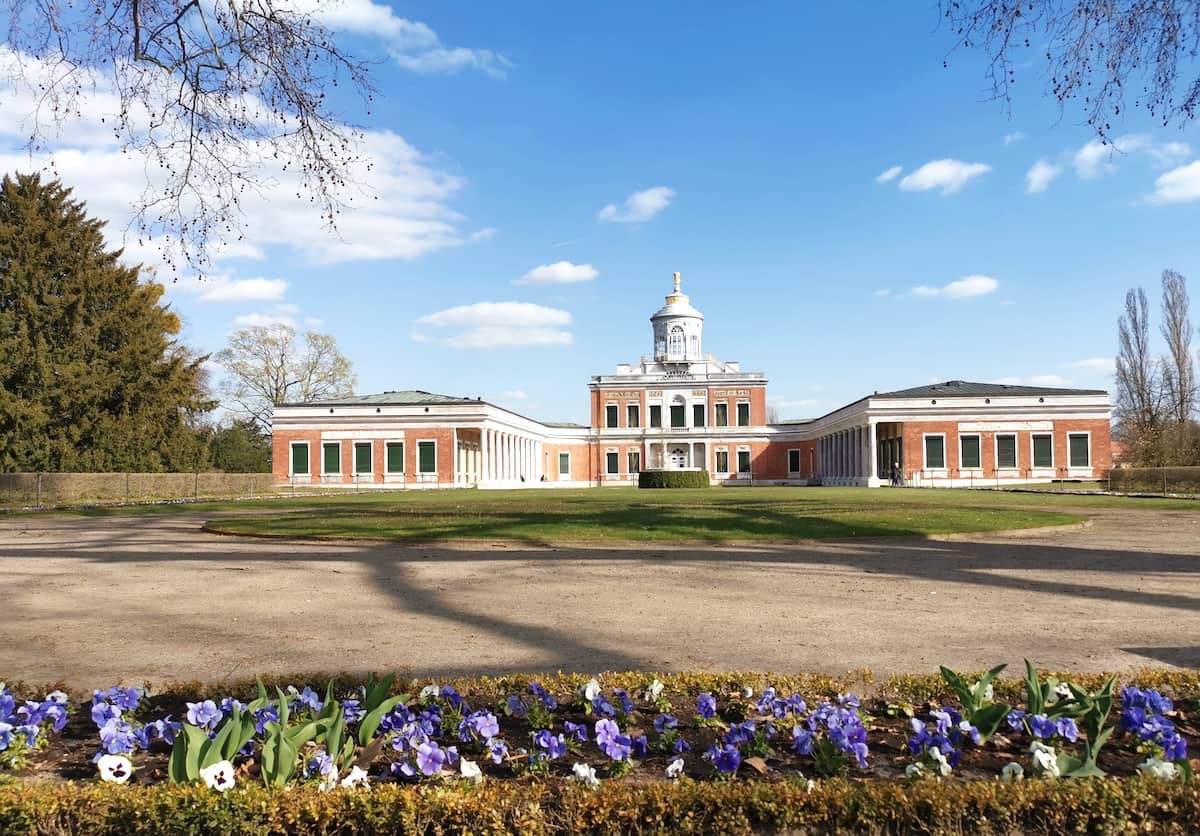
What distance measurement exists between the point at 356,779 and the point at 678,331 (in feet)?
272

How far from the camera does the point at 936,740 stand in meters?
3.53

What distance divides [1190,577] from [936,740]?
29.2 ft

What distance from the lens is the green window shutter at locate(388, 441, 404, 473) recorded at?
6059cm

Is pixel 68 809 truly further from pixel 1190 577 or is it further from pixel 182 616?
pixel 1190 577

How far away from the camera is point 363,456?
199 feet

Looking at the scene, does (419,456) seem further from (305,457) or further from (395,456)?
(305,457)

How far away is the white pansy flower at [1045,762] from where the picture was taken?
3.26 m

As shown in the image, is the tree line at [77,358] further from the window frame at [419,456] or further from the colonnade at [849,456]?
the colonnade at [849,456]

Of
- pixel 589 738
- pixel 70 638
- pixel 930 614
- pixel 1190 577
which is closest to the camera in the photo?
pixel 589 738

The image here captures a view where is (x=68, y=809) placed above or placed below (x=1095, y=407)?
below

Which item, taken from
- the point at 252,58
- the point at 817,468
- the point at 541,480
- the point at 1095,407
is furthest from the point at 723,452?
the point at 252,58

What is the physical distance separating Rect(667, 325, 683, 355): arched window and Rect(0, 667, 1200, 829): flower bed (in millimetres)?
81228

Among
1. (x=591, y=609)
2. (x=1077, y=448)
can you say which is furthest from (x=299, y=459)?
(x=591, y=609)

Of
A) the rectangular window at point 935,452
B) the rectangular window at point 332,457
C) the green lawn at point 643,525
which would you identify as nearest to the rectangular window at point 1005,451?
the rectangular window at point 935,452
